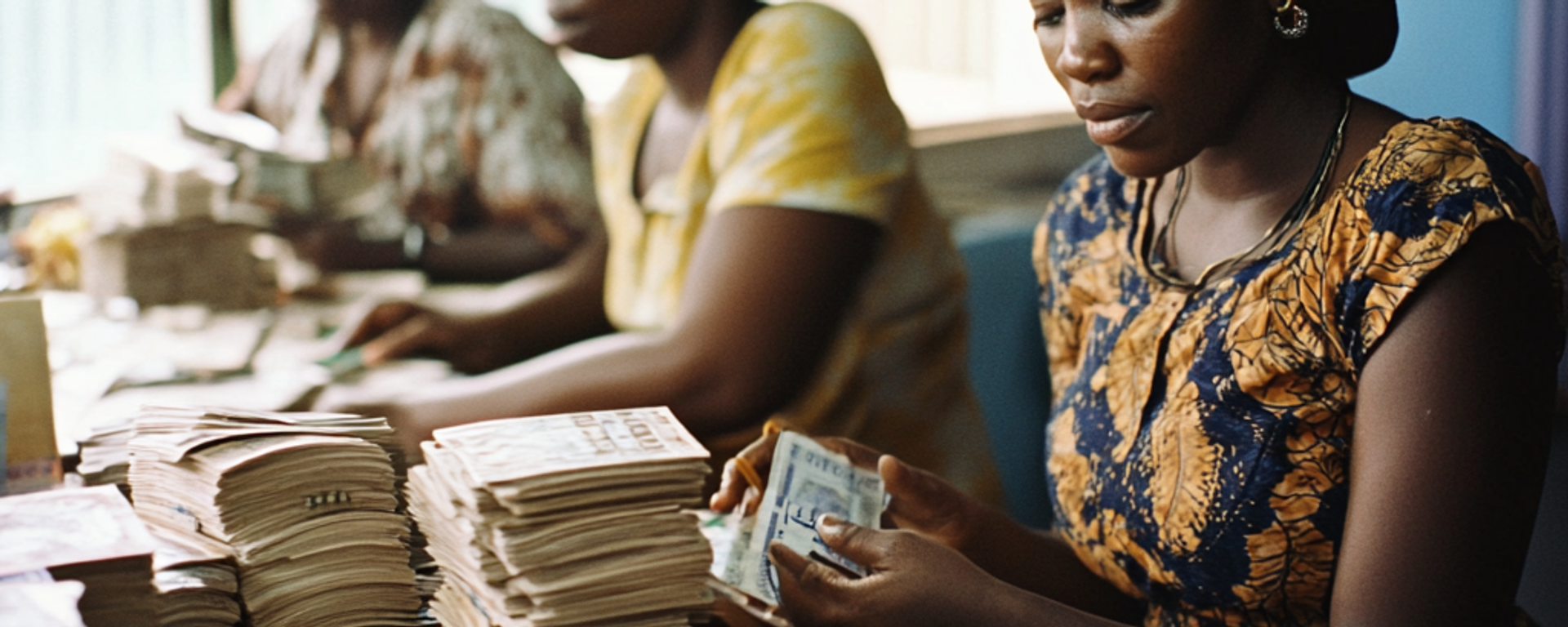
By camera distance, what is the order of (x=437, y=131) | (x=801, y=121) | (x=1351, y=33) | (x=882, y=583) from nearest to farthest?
(x=882, y=583), (x=1351, y=33), (x=801, y=121), (x=437, y=131)

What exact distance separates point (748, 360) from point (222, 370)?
1.17 meters

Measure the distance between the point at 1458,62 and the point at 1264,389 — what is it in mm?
1288

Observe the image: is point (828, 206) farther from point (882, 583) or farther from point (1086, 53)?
point (882, 583)

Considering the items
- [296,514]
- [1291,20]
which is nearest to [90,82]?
[296,514]

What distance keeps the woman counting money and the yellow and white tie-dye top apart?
0.93m

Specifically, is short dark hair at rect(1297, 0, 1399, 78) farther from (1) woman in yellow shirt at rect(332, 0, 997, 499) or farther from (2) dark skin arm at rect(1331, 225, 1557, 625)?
(1) woman in yellow shirt at rect(332, 0, 997, 499)

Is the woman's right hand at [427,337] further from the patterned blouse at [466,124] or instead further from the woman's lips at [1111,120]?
the woman's lips at [1111,120]

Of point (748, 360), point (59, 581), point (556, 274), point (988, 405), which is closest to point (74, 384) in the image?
point (556, 274)

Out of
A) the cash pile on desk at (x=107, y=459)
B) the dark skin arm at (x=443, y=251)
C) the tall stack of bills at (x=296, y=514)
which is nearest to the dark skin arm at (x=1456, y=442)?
the tall stack of bills at (x=296, y=514)

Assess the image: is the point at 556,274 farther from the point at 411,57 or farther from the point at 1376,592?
the point at 1376,592

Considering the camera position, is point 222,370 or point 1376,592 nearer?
point 1376,592

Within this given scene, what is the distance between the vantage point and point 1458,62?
2373mm

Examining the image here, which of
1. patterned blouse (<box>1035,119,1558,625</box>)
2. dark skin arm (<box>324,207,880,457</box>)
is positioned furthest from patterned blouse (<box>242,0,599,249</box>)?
patterned blouse (<box>1035,119,1558,625</box>)

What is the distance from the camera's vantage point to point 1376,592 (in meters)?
1.31
